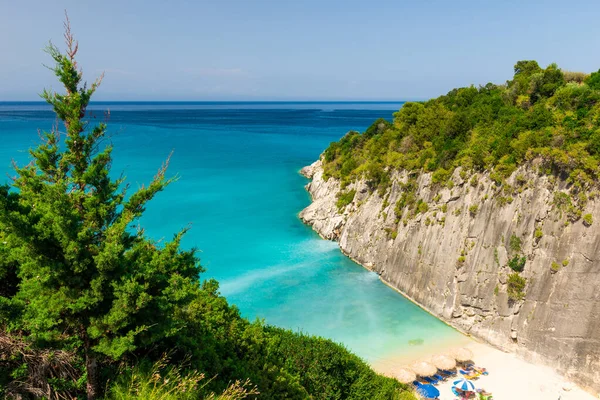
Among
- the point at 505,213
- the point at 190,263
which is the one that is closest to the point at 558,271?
the point at 505,213

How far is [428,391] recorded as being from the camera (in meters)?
16.9

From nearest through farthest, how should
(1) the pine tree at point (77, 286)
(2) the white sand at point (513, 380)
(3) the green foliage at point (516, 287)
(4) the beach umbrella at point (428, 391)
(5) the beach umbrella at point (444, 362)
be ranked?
(1) the pine tree at point (77, 286) < (4) the beach umbrella at point (428, 391) < (2) the white sand at point (513, 380) < (5) the beach umbrella at point (444, 362) < (3) the green foliage at point (516, 287)

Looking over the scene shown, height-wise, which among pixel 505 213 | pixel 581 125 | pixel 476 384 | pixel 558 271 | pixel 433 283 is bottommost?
pixel 476 384

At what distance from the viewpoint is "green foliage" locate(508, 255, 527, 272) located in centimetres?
2034

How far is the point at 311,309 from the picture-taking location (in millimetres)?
24625

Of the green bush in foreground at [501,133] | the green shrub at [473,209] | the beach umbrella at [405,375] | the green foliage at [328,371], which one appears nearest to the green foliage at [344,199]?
the green bush in foreground at [501,133]

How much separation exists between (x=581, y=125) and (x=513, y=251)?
786cm

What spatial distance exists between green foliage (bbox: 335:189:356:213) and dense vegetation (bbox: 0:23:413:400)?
25.5m

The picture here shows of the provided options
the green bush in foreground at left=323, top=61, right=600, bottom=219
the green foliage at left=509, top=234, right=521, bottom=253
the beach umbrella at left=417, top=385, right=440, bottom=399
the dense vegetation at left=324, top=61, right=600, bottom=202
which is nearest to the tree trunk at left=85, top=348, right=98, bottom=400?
the beach umbrella at left=417, top=385, right=440, bottom=399

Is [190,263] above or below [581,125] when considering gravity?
below

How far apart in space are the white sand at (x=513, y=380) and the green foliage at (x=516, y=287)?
3.09 meters

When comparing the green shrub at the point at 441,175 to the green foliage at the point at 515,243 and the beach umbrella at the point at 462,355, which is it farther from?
the beach umbrella at the point at 462,355

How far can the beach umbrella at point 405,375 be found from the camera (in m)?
17.5

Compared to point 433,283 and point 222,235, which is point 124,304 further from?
point 222,235
